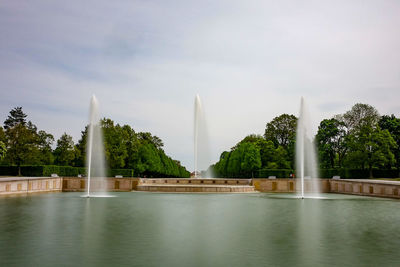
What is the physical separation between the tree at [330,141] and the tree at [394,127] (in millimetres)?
6576

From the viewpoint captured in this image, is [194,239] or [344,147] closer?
[194,239]

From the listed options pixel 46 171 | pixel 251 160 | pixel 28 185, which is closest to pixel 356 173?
pixel 251 160

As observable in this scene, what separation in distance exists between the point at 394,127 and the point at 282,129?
22.5 meters

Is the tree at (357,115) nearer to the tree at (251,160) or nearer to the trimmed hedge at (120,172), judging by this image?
the tree at (251,160)

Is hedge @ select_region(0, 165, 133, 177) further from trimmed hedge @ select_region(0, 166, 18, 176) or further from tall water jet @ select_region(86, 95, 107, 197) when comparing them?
tall water jet @ select_region(86, 95, 107, 197)

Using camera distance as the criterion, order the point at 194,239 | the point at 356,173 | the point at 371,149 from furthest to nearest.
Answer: the point at 356,173, the point at 371,149, the point at 194,239

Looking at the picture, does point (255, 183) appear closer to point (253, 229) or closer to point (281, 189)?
point (281, 189)

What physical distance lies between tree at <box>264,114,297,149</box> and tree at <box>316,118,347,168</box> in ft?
33.9

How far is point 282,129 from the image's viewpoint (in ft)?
265

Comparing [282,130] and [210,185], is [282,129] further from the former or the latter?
[210,185]

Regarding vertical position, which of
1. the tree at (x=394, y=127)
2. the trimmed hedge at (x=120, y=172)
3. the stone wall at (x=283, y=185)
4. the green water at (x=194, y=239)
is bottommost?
the green water at (x=194, y=239)

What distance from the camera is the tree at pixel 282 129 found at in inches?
3150

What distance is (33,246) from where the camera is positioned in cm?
1178

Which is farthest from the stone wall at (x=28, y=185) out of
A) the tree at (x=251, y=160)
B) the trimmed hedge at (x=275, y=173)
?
the tree at (x=251, y=160)
